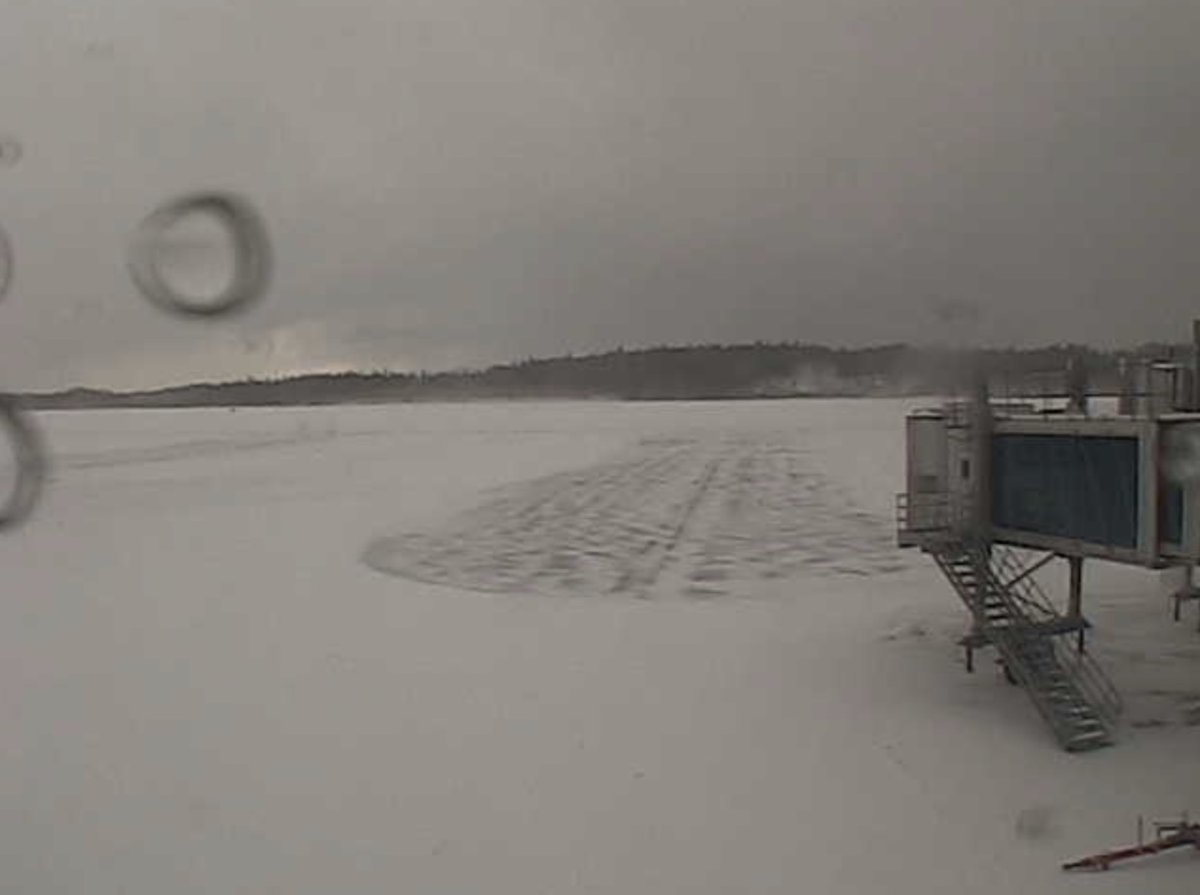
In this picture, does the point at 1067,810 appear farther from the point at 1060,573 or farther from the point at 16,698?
the point at 16,698

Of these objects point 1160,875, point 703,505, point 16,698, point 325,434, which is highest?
point 325,434

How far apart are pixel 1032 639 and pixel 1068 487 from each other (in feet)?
1.83

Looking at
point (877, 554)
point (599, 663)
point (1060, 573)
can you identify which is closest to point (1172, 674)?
point (1060, 573)

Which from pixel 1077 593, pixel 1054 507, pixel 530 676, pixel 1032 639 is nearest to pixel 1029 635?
pixel 1032 639

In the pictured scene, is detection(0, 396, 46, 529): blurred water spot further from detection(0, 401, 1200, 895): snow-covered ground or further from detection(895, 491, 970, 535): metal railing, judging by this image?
detection(895, 491, 970, 535): metal railing

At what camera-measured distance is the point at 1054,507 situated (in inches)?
136

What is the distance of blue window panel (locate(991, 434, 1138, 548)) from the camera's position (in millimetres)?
3098

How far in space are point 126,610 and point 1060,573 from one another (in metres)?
3.33

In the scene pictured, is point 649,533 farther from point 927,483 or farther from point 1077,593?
point 1077,593

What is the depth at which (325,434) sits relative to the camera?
3.04 m

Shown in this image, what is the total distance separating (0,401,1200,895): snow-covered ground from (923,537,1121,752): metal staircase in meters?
0.08

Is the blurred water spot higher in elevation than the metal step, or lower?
higher

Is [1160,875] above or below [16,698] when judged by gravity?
below

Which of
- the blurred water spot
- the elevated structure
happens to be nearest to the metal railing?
the elevated structure
